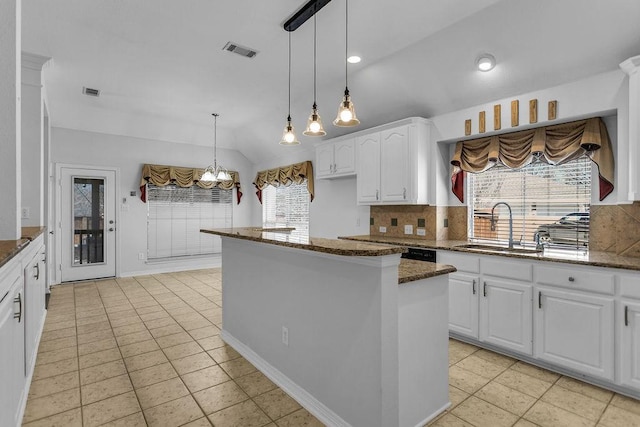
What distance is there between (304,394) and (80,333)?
9.09 feet

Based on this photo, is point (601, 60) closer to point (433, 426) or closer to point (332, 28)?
point (332, 28)

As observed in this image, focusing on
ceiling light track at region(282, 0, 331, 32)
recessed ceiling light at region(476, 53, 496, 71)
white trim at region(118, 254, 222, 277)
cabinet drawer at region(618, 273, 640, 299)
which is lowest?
white trim at region(118, 254, 222, 277)

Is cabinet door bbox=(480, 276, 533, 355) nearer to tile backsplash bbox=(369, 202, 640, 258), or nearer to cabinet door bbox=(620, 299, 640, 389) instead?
cabinet door bbox=(620, 299, 640, 389)

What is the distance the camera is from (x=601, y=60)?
8.95 ft

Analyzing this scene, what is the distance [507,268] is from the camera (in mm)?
2938

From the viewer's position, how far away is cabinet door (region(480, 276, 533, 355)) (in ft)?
9.27

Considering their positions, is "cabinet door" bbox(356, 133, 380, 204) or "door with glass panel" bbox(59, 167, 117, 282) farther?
"door with glass panel" bbox(59, 167, 117, 282)

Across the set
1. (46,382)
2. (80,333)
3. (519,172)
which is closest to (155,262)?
(80,333)

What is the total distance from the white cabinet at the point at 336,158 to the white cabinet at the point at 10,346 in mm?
3751

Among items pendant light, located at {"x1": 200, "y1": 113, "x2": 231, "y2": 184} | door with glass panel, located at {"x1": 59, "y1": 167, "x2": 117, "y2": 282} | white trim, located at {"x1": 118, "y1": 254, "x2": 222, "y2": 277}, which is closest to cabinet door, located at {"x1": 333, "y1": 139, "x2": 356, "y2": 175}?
pendant light, located at {"x1": 200, "y1": 113, "x2": 231, "y2": 184}

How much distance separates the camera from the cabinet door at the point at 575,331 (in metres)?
2.43

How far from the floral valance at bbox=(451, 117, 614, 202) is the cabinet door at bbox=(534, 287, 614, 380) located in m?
1.06

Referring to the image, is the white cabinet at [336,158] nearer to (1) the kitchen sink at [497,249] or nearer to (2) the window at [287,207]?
(2) the window at [287,207]

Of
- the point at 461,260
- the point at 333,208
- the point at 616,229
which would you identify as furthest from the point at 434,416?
the point at 333,208
